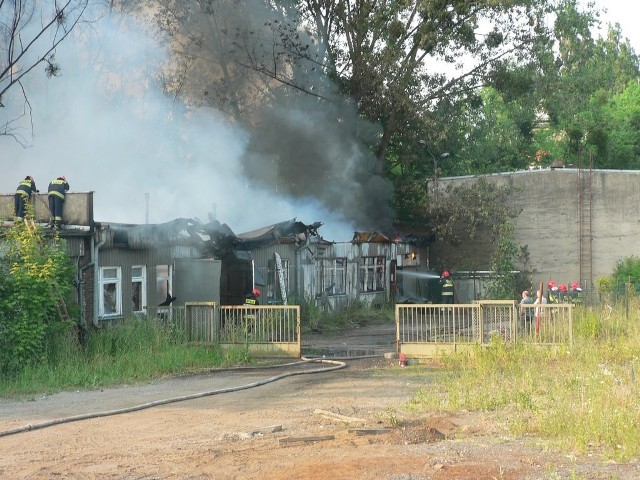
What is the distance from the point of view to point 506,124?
56.7 metres

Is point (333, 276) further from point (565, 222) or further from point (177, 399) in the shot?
point (177, 399)

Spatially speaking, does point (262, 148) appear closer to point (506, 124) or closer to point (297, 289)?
point (297, 289)

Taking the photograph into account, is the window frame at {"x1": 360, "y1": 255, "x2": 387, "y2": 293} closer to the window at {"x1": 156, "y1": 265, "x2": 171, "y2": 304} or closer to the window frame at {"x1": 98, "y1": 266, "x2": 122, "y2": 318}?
the window at {"x1": 156, "y1": 265, "x2": 171, "y2": 304}

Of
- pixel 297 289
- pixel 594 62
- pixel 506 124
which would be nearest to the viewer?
pixel 297 289

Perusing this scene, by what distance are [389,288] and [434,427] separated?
25931mm

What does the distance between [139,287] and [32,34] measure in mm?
13217

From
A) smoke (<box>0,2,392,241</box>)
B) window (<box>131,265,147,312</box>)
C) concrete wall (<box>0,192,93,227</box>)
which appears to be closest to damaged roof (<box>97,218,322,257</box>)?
concrete wall (<box>0,192,93,227</box>)

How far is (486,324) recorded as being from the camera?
60.1 feet

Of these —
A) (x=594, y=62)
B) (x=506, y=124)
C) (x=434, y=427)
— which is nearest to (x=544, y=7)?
(x=506, y=124)

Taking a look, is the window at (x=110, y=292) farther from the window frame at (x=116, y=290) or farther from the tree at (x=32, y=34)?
the tree at (x=32, y=34)

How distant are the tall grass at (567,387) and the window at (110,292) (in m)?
8.26

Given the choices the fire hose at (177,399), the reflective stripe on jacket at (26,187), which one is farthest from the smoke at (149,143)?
the fire hose at (177,399)

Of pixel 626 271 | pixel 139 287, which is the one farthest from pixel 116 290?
pixel 626 271

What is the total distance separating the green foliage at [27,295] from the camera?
52.9ft
